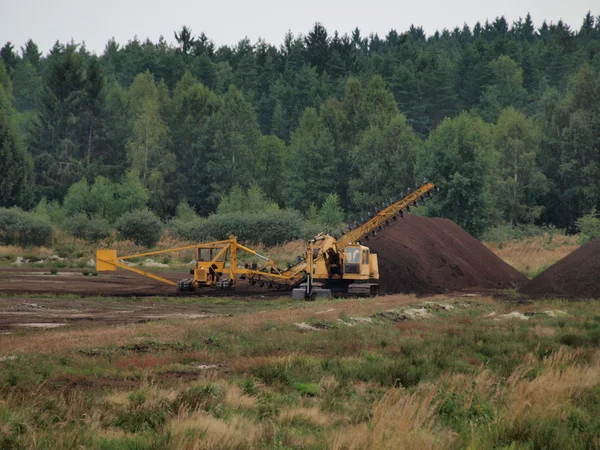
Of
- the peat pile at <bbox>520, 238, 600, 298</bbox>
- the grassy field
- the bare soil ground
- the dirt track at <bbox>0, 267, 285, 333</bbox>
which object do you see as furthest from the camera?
the peat pile at <bbox>520, 238, 600, 298</bbox>

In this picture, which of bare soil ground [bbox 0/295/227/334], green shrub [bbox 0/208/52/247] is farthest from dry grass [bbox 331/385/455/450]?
green shrub [bbox 0/208/52/247]

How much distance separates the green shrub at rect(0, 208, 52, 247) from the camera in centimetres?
6712

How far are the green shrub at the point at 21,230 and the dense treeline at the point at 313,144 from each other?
14.9m

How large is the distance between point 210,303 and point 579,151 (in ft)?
242

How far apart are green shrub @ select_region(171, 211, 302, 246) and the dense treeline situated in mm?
15670

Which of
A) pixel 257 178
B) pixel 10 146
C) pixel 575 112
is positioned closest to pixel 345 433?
pixel 10 146

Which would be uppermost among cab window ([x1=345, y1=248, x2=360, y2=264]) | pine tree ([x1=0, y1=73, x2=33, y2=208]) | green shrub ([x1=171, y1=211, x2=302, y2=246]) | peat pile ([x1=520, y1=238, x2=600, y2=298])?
pine tree ([x1=0, y1=73, x2=33, y2=208])

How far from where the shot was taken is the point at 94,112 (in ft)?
392

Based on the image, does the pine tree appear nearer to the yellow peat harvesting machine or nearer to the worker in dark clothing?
the yellow peat harvesting machine

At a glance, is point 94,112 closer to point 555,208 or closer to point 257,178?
point 257,178

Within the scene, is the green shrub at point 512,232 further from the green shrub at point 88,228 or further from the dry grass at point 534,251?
the green shrub at point 88,228

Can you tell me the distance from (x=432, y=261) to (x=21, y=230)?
111ft

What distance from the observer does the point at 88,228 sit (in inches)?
2785

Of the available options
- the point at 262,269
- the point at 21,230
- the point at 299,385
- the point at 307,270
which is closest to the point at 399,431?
the point at 299,385
